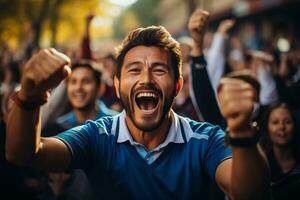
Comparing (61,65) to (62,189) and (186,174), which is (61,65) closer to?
(186,174)

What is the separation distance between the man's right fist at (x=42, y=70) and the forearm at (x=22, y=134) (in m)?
0.10

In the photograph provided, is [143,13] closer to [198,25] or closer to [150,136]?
[198,25]

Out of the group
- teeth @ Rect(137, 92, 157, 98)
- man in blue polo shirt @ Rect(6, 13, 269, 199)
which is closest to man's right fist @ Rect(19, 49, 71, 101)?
man in blue polo shirt @ Rect(6, 13, 269, 199)

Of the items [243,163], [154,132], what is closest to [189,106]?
[154,132]

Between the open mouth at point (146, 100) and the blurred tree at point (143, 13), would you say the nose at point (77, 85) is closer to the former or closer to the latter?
the open mouth at point (146, 100)

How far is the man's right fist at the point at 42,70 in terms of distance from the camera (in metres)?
2.11

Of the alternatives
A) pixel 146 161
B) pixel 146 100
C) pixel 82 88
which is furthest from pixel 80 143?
pixel 82 88

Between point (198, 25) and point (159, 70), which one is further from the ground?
point (198, 25)

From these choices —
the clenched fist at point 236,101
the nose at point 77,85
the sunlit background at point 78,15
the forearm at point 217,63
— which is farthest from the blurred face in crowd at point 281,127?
the sunlit background at point 78,15

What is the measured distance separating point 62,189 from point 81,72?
1.31 meters

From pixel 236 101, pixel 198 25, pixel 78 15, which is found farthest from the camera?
pixel 78 15

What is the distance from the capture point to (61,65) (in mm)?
2111

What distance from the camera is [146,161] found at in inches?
105

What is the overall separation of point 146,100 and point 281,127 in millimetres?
2459
